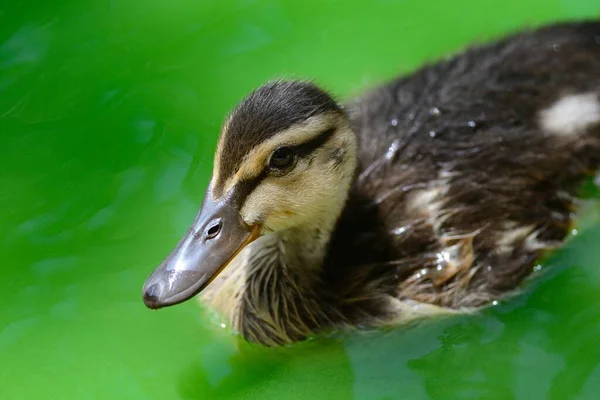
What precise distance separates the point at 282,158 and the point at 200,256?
1.20 ft

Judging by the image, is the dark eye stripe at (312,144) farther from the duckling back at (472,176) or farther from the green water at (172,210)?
the green water at (172,210)

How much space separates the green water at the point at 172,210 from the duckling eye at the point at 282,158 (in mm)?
704

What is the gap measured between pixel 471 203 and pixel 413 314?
41 cm

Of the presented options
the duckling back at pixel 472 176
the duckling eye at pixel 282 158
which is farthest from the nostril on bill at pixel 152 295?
the duckling back at pixel 472 176

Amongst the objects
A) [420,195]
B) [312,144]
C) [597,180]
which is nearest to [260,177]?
[312,144]

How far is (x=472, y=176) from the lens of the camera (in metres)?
3.20

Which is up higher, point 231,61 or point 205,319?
point 231,61

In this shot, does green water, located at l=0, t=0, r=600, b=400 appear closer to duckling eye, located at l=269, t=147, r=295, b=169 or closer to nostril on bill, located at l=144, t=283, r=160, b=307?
nostril on bill, located at l=144, t=283, r=160, b=307

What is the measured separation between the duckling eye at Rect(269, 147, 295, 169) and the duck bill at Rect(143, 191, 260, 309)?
0.55 ft

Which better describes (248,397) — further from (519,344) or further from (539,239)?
(539,239)

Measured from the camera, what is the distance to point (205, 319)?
3285 millimetres

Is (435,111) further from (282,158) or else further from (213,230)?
(213,230)

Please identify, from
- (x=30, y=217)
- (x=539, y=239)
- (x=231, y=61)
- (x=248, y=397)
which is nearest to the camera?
(x=248, y=397)

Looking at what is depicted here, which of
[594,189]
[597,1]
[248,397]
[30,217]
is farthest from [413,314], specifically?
[597,1]
